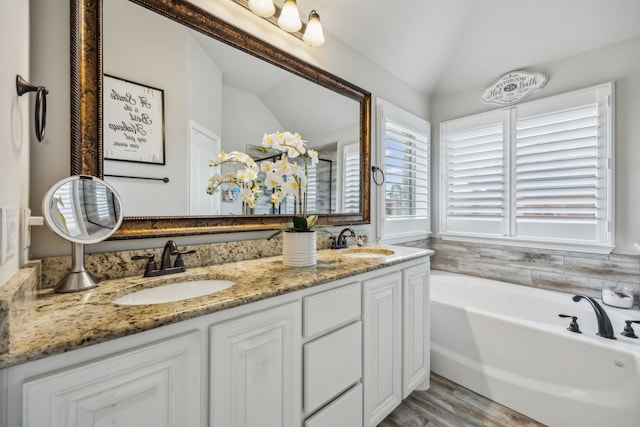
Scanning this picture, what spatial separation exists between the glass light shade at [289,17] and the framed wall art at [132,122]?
839 mm

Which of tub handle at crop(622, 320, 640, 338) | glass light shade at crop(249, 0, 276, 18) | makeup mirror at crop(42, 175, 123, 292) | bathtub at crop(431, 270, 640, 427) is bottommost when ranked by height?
bathtub at crop(431, 270, 640, 427)

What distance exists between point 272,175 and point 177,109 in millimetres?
515

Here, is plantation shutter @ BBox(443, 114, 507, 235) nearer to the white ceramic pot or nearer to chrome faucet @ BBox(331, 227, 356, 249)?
chrome faucet @ BBox(331, 227, 356, 249)

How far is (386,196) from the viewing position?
2.39 meters

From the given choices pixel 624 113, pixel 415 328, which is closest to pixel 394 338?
pixel 415 328

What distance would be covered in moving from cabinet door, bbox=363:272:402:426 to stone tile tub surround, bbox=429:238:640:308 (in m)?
1.62

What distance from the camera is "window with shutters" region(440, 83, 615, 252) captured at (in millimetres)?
2055

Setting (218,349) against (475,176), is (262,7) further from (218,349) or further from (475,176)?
(475,176)

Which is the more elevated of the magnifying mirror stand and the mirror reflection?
the mirror reflection

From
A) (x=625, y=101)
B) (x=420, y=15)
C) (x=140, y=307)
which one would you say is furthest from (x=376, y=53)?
(x=140, y=307)

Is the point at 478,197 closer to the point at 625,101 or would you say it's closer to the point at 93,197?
the point at 625,101

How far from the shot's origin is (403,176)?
2.58 meters

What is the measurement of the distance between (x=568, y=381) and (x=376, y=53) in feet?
8.48

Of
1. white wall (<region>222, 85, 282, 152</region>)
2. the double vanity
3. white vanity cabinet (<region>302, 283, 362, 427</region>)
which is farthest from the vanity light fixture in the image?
white vanity cabinet (<region>302, 283, 362, 427</region>)
